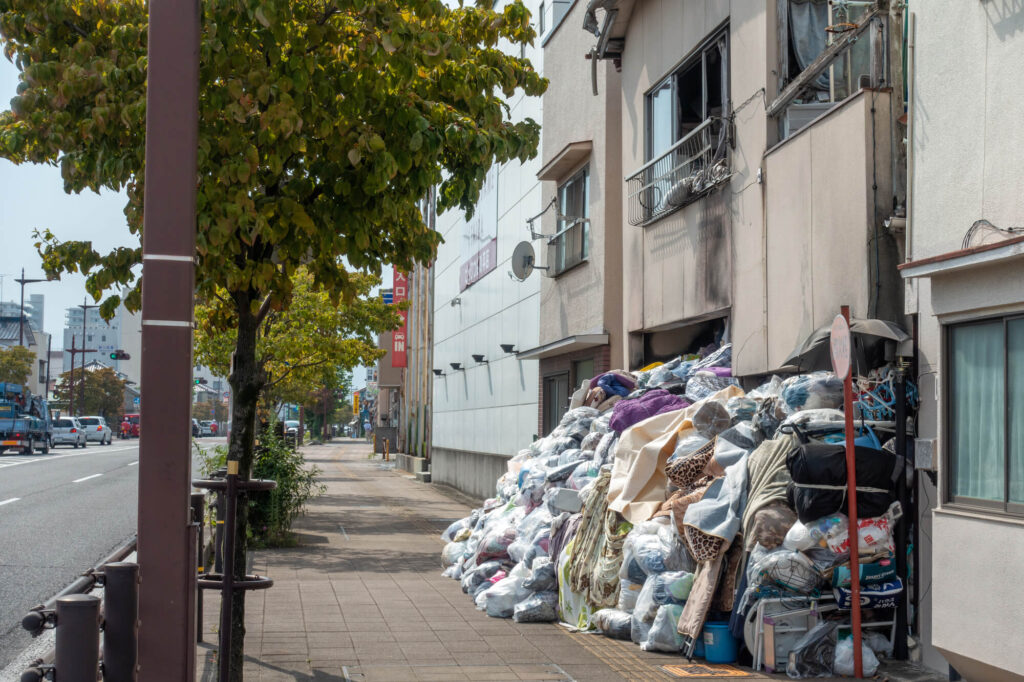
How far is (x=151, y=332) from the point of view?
3.69m

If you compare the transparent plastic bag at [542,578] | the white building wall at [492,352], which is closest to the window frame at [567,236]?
the white building wall at [492,352]

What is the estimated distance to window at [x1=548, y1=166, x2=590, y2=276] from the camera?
17.2m

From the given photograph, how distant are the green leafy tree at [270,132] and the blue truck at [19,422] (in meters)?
38.8

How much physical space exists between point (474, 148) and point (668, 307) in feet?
19.9

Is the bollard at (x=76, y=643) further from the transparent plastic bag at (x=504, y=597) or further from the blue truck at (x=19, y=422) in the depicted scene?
the blue truck at (x=19, y=422)

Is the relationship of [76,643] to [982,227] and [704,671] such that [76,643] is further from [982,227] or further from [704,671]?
[982,227]

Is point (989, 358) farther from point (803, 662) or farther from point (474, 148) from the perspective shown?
point (474, 148)

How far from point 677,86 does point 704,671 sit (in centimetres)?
811

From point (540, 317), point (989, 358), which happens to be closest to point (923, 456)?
point (989, 358)

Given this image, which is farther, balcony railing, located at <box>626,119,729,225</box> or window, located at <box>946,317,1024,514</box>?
balcony railing, located at <box>626,119,729,225</box>

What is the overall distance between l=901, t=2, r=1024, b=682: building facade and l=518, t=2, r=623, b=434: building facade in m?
8.26

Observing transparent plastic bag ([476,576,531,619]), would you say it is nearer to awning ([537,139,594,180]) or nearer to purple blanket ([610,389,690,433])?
purple blanket ([610,389,690,433])

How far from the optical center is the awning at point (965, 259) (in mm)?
6160

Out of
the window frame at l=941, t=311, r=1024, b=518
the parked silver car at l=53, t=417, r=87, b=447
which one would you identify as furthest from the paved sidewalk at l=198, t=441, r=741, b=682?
the parked silver car at l=53, t=417, r=87, b=447
